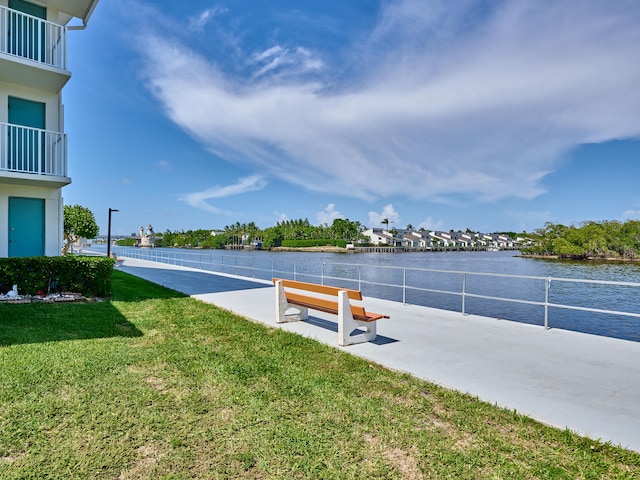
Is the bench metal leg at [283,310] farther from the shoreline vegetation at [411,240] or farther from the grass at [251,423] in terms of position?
the shoreline vegetation at [411,240]

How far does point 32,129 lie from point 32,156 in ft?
2.20

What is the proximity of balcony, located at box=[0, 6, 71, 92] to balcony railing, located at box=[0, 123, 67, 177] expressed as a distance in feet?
4.26

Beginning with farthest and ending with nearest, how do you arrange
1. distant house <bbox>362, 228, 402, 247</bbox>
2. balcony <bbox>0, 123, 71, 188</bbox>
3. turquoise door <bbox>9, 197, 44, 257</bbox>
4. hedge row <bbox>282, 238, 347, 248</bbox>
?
distant house <bbox>362, 228, 402, 247</bbox>
hedge row <bbox>282, 238, 347, 248</bbox>
turquoise door <bbox>9, 197, 44, 257</bbox>
balcony <bbox>0, 123, 71, 188</bbox>

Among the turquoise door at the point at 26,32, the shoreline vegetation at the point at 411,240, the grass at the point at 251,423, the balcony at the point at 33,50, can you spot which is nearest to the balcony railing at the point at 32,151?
the balcony at the point at 33,50

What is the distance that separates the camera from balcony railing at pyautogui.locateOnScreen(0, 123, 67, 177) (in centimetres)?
908

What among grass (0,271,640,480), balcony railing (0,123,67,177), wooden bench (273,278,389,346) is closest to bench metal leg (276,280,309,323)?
wooden bench (273,278,389,346)

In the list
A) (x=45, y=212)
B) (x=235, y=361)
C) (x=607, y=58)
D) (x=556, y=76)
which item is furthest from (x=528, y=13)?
(x=45, y=212)

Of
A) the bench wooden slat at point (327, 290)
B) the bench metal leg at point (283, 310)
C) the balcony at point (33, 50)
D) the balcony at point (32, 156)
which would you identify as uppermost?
the balcony at point (33, 50)

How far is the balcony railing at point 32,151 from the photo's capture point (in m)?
9.08

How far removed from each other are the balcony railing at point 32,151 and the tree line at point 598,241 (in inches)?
3186

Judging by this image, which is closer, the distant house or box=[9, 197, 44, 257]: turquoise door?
box=[9, 197, 44, 257]: turquoise door

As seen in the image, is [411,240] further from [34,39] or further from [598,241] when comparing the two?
[34,39]

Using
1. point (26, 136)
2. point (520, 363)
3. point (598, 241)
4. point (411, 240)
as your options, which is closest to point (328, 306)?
point (520, 363)

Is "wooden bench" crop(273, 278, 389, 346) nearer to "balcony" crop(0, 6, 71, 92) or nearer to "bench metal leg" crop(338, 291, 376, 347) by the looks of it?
"bench metal leg" crop(338, 291, 376, 347)
